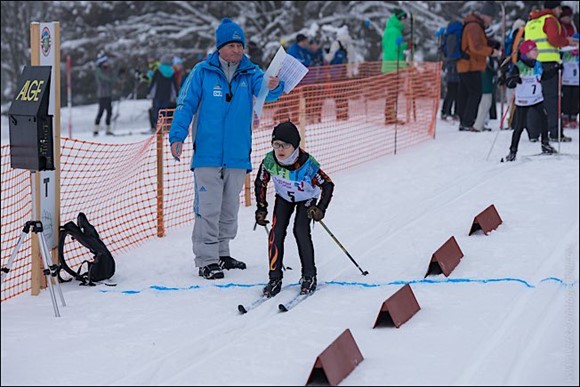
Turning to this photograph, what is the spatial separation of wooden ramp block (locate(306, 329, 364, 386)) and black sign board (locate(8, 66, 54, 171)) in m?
2.50

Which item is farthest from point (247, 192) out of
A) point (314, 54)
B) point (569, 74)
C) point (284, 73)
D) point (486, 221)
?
point (314, 54)

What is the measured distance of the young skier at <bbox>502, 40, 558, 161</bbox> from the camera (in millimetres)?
11922

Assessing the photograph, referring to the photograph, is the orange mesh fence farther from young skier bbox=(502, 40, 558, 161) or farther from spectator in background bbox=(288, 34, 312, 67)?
young skier bbox=(502, 40, 558, 161)

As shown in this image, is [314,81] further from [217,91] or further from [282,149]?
[282,149]

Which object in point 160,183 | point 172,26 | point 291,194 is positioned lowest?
point 160,183

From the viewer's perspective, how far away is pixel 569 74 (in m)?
14.7

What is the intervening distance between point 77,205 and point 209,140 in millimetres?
3500

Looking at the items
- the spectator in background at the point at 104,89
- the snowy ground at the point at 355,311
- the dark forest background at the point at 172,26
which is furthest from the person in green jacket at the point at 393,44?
the dark forest background at the point at 172,26

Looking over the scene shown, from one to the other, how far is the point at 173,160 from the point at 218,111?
5993 millimetres

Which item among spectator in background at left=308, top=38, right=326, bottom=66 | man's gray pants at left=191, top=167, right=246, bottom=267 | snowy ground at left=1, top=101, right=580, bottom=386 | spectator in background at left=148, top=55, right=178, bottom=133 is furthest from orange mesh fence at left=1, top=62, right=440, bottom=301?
spectator in background at left=148, top=55, right=178, bottom=133

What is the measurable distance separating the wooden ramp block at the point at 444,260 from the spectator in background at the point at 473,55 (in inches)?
284

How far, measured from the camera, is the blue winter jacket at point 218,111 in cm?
748

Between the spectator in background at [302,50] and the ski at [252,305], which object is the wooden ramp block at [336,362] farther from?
the spectator in background at [302,50]

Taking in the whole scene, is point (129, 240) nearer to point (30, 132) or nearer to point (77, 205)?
point (77, 205)
